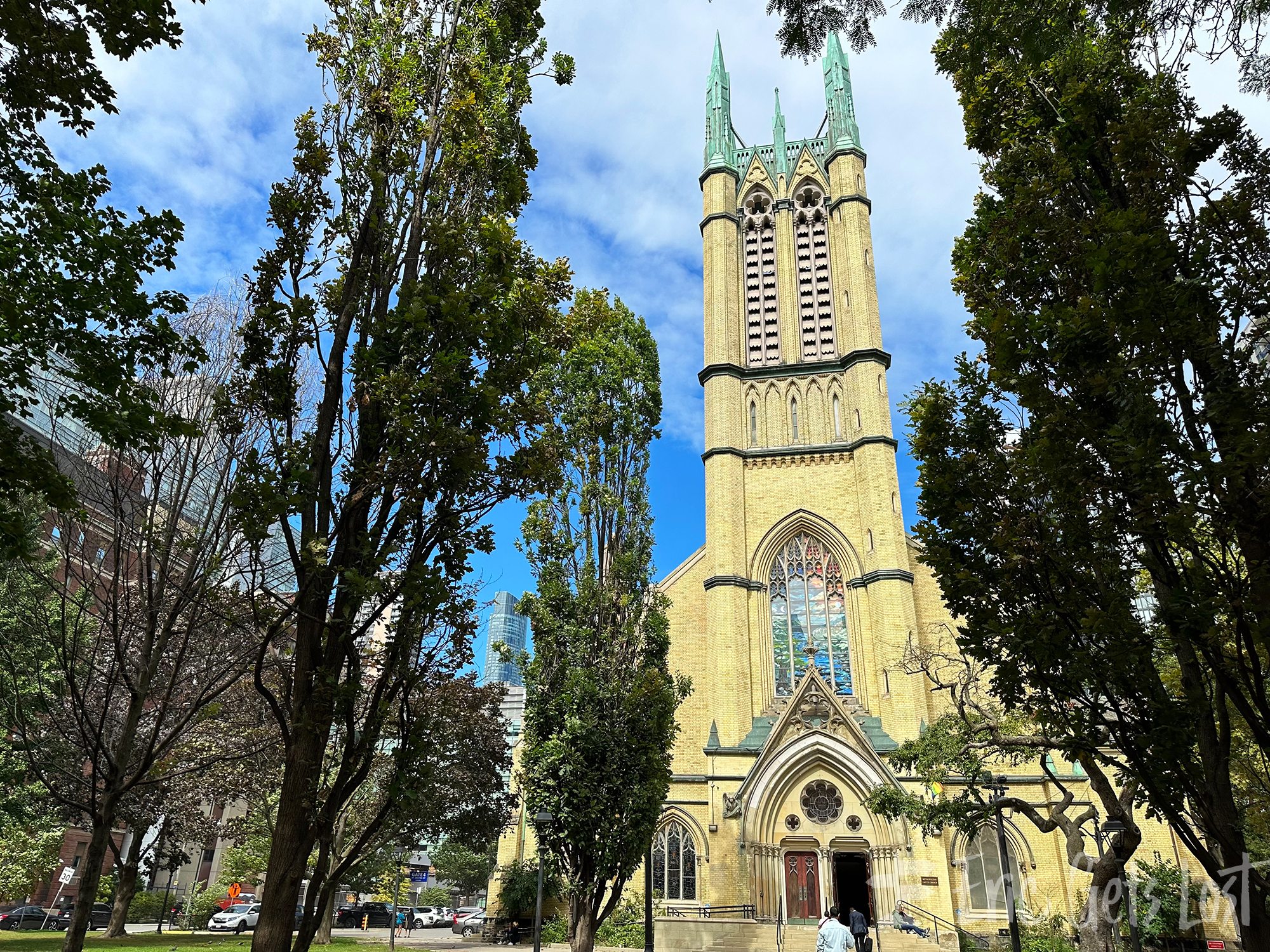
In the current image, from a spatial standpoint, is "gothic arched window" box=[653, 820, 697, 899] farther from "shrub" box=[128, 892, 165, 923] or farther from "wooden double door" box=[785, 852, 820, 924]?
"shrub" box=[128, 892, 165, 923]

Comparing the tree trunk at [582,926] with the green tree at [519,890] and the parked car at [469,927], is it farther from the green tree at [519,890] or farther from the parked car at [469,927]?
the parked car at [469,927]

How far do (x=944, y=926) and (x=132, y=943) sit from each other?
2007 centimetres

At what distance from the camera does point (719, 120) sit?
120 ft

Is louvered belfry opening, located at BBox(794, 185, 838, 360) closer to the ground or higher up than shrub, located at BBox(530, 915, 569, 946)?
higher up

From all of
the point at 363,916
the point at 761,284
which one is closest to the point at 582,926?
the point at 761,284

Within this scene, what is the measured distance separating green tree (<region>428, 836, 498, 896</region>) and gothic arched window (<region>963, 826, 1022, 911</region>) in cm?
4014

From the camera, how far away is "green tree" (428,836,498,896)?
59000 millimetres

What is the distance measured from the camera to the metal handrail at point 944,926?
2112 cm

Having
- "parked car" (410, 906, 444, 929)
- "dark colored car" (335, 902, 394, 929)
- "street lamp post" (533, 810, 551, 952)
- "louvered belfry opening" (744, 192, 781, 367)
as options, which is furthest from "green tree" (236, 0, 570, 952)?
"parked car" (410, 906, 444, 929)

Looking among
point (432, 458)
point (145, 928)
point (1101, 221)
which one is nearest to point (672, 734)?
point (432, 458)

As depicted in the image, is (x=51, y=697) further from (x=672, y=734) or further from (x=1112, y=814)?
(x=1112, y=814)

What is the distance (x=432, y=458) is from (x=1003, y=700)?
4.99 meters

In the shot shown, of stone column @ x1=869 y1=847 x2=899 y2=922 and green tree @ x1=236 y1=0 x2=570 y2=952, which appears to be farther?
stone column @ x1=869 y1=847 x2=899 y2=922

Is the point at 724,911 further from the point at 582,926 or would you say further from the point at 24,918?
the point at 24,918
